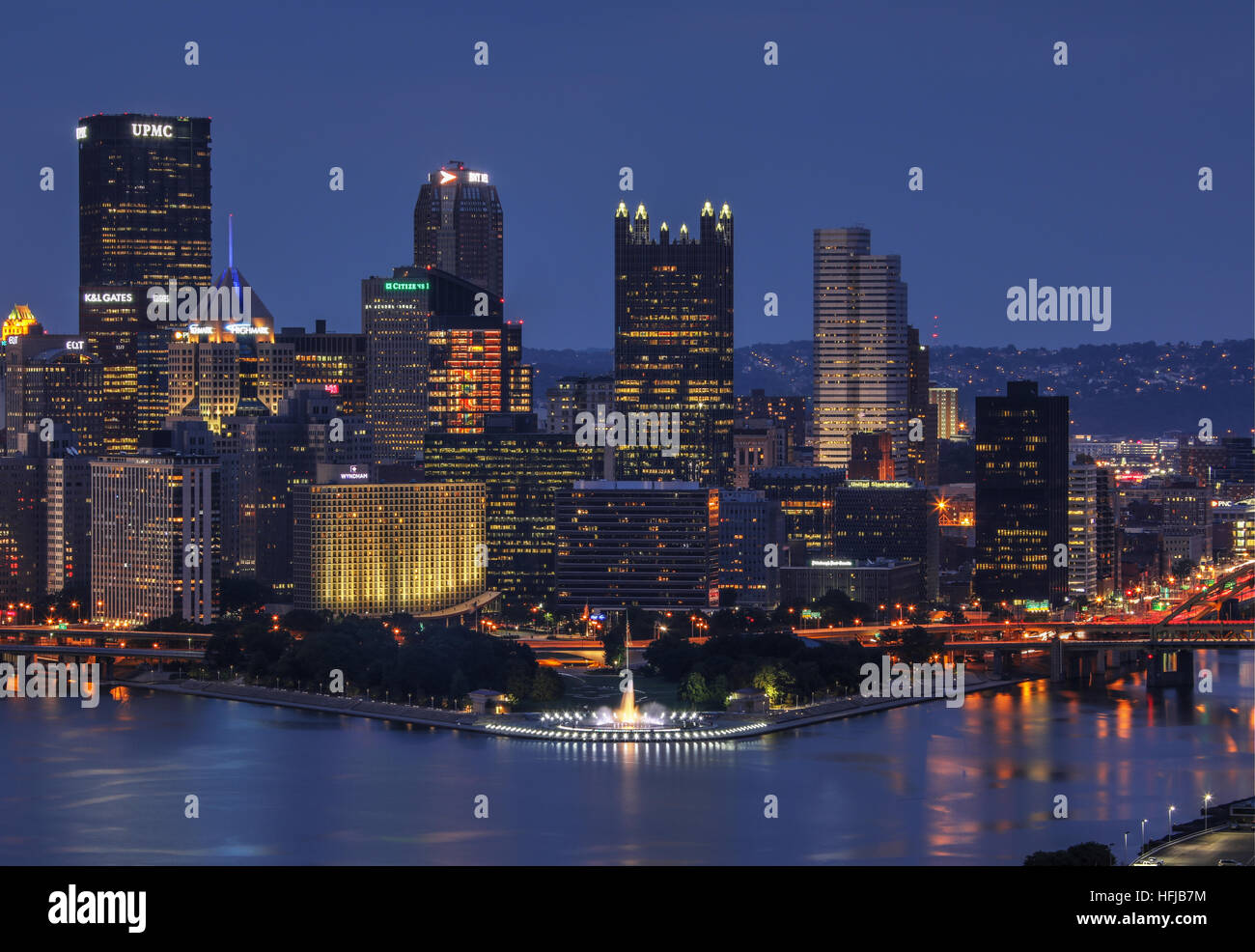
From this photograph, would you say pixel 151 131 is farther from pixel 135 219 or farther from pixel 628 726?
pixel 628 726

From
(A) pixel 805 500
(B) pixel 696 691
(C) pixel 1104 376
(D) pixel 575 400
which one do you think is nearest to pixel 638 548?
(B) pixel 696 691

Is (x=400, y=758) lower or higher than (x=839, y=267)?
lower

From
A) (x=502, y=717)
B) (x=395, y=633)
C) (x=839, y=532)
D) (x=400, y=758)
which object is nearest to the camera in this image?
(x=400, y=758)

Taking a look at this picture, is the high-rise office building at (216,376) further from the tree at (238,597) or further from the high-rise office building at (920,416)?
the high-rise office building at (920,416)

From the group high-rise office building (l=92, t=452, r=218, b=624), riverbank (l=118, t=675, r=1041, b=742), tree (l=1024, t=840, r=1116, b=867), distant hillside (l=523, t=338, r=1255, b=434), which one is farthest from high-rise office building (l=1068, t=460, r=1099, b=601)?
distant hillside (l=523, t=338, r=1255, b=434)

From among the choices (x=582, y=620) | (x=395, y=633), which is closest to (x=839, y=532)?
(x=582, y=620)

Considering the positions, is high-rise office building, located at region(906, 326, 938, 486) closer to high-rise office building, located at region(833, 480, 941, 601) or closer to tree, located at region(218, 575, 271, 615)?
high-rise office building, located at region(833, 480, 941, 601)

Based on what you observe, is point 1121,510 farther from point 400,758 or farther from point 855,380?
point 400,758

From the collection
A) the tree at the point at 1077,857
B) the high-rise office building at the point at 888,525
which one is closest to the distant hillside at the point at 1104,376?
the high-rise office building at the point at 888,525
